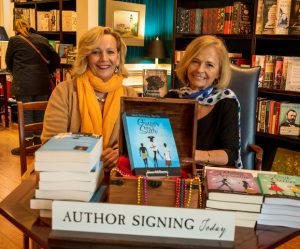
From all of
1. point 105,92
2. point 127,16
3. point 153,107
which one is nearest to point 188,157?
point 153,107

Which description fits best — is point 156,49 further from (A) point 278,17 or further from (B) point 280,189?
(B) point 280,189

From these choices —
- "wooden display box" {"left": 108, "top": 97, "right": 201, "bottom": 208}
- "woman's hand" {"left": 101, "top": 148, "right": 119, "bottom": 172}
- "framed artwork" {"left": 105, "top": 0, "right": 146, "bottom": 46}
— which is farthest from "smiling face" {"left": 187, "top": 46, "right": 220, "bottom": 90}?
"framed artwork" {"left": 105, "top": 0, "right": 146, "bottom": 46}

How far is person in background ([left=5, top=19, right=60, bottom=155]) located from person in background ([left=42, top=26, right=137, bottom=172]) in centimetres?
249

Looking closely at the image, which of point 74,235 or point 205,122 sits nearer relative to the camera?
point 74,235

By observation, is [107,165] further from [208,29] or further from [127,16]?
[127,16]

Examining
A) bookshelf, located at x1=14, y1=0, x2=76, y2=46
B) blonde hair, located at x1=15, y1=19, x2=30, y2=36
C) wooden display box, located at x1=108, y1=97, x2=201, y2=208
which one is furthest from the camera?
bookshelf, located at x1=14, y1=0, x2=76, y2=46

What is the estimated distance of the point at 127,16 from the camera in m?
4.34

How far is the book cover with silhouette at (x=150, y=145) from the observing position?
111cm

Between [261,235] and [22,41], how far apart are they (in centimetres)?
377

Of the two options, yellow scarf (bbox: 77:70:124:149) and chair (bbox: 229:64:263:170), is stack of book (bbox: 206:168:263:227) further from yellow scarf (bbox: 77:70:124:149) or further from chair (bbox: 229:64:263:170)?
chair (bbox: 229:64:263:170)

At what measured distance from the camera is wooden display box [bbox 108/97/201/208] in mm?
1033

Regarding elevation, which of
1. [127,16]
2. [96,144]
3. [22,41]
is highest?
[127,16]

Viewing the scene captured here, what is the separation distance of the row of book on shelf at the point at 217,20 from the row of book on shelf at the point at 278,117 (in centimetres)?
63

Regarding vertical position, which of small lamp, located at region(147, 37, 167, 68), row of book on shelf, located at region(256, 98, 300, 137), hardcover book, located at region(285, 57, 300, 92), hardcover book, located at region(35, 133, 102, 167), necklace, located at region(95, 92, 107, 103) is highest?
small lamp, located at region(147, 37, 167, 68)
